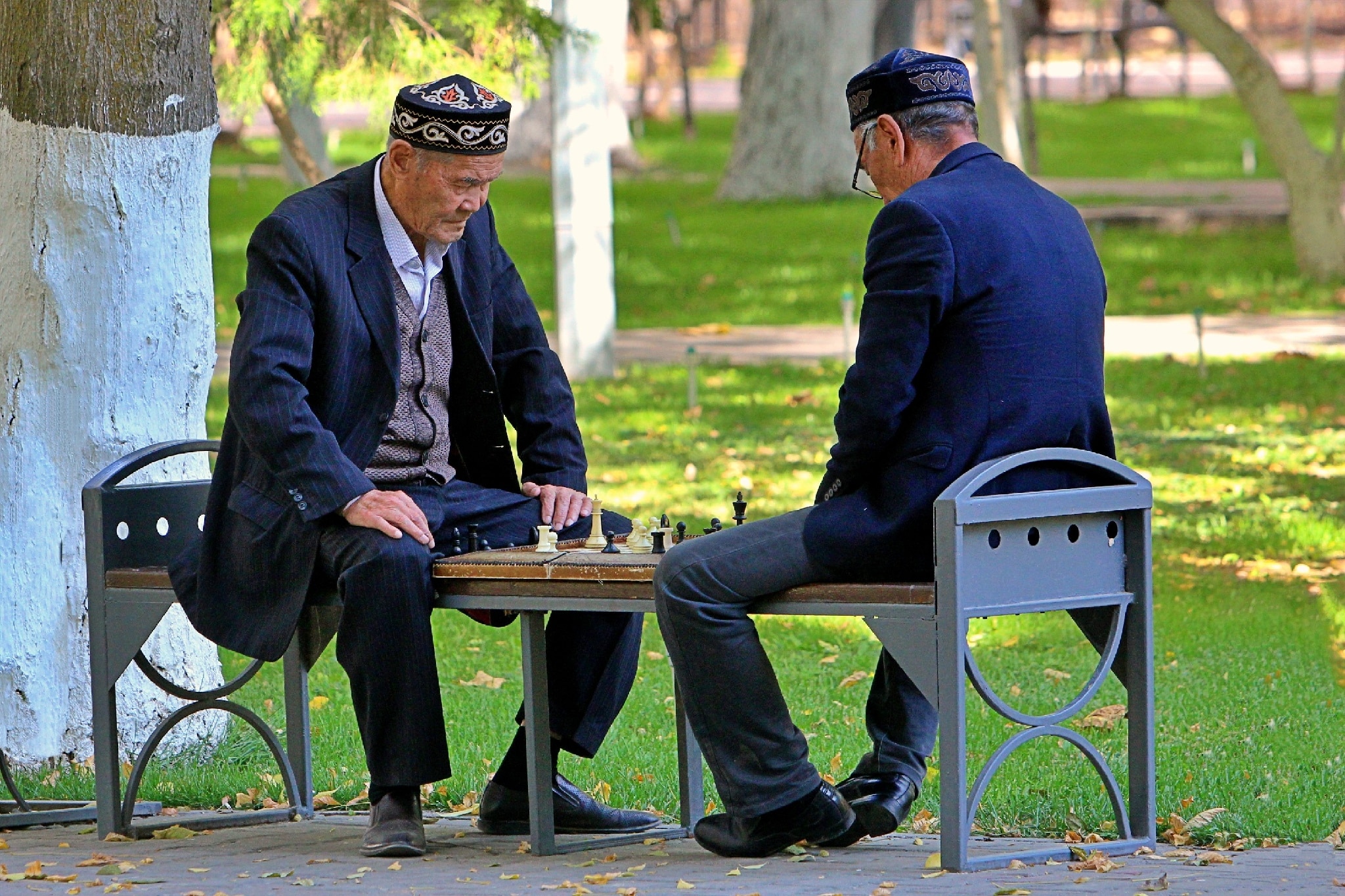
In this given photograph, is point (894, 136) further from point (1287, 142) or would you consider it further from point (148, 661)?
point (1287, 142)

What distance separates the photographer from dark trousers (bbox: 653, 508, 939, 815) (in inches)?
167

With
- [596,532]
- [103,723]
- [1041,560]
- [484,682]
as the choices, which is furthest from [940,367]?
[484,682]

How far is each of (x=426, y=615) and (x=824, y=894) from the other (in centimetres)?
109

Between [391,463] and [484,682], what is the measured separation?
2.04 metres

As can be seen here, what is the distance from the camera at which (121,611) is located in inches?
195

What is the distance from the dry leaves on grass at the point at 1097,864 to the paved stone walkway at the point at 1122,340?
1038cm

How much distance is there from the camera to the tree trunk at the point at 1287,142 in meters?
17.5

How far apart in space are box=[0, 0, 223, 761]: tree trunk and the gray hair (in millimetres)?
2255

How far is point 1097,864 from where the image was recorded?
4.23m

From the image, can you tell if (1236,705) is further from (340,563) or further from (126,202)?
(126,202)

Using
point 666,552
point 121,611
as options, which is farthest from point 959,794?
point 121,611

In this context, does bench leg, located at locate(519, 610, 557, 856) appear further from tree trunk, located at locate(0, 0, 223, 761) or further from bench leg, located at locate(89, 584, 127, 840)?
tree trunk, located at locate(0, 0, 223, 761)

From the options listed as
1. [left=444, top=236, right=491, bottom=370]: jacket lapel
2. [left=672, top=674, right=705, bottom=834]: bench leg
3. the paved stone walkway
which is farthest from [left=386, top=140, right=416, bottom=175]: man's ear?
the paved stone walkway

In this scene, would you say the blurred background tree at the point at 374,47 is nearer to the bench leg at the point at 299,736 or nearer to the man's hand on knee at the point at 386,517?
the bench leg at the point at 299,736
